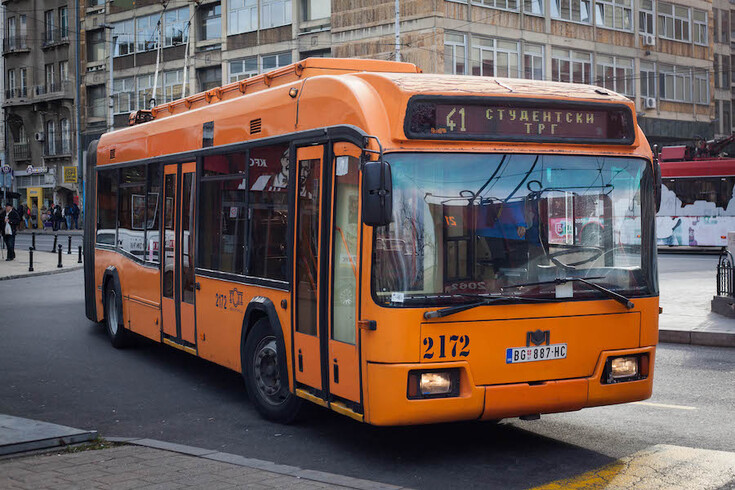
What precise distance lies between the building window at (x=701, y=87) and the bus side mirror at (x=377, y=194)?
4860 cm

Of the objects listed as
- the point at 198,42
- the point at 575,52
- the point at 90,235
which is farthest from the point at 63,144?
the point at 90,235

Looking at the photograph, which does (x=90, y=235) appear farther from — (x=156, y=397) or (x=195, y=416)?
(x=195, y=416)

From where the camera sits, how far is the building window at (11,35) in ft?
222

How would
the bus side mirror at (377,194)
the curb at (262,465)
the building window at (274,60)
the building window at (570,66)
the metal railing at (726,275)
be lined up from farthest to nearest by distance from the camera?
the building window at (274,60) < the building window at (570,66) < the metal railing at (726,275) < the bus side mirror at (377,194) < the curb at (262,465)

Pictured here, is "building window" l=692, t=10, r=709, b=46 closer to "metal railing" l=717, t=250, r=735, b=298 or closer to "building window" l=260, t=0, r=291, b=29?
"building window" l=260, t=0, r=291, b=29

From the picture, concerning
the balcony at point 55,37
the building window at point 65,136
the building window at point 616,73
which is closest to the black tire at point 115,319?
the building window at point 616,73

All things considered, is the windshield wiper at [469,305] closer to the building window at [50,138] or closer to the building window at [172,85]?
the building window at [172,85]

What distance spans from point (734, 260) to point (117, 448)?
34.2 feet

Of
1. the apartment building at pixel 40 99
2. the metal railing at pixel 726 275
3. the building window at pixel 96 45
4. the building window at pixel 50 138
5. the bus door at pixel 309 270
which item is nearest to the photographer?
the bus door at pixel 309 270

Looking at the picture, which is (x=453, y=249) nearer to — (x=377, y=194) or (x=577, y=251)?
(x=377, y=194)

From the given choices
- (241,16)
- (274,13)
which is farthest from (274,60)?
Answer: (241,16)

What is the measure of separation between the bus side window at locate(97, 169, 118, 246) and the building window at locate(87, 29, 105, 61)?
4819cm

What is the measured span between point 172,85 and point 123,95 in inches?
206

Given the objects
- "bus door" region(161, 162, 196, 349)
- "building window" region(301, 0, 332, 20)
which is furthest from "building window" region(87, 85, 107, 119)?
"bus door" region(161, 162, 196, 349)
